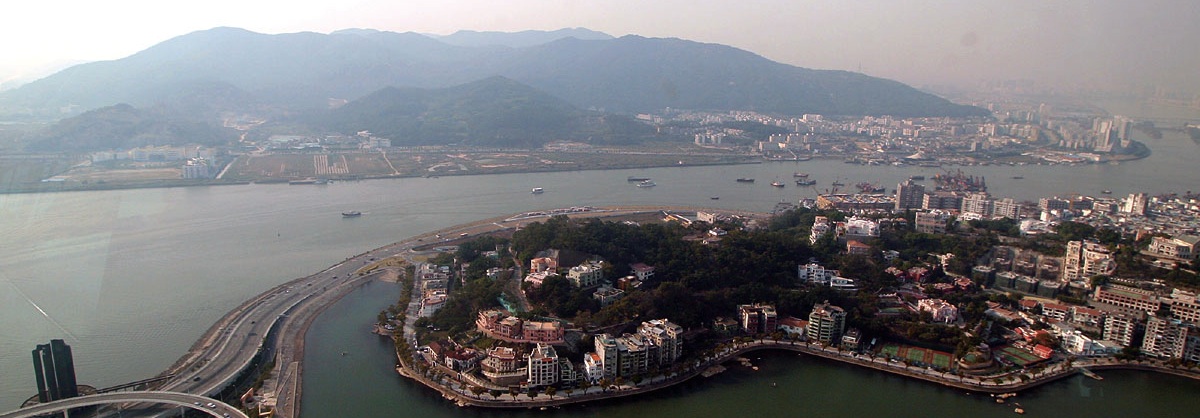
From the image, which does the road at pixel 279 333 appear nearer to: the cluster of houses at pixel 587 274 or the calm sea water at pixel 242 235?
the calm sea water at pixel 242 235

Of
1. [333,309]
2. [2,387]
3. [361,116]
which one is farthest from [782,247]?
[361,116]

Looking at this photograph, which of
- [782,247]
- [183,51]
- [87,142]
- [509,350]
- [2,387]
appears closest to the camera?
[2,387]

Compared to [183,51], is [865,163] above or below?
below

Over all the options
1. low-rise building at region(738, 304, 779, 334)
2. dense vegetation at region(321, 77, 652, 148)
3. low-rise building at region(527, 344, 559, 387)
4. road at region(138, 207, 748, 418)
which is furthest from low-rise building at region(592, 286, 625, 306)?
dense vegetation at region(321, 77, 652, 148)


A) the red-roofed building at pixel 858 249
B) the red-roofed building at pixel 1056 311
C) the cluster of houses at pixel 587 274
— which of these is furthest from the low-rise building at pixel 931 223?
the cluster of houses at pixel 587 274

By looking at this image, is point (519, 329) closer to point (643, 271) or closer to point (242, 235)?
point (643, 271)

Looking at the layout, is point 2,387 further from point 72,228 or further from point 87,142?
point 87,142
